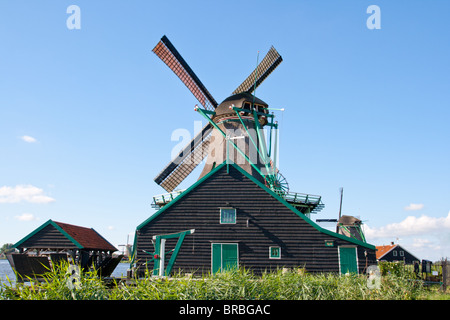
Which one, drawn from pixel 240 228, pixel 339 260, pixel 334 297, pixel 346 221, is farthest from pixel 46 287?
pixel 346 221

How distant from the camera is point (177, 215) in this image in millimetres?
18359

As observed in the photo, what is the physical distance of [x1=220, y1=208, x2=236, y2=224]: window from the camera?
18078 mm

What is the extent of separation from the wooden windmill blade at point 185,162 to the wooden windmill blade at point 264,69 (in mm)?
5144

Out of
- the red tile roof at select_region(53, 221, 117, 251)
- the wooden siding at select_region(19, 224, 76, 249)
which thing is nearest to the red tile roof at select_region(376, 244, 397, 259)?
the red tile roof at select_region(53, 221, 117, 251)

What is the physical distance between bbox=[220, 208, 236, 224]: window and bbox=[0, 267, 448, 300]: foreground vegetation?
719 cm

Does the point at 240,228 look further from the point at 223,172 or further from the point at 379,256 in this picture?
the point at 379,256

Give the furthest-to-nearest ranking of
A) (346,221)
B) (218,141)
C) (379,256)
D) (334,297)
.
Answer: (379,256), (346,221), (218,141), (334,297)

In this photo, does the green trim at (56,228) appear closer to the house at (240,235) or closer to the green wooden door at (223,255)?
the house at (240,235)

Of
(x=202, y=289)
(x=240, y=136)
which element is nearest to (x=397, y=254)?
(x=240, y=136)

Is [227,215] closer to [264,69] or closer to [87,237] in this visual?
[87,237]

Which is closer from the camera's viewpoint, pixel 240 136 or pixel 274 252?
pixel 274 252

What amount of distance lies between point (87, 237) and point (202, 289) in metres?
14.5

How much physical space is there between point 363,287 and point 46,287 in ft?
31.4

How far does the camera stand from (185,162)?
3016 cm
